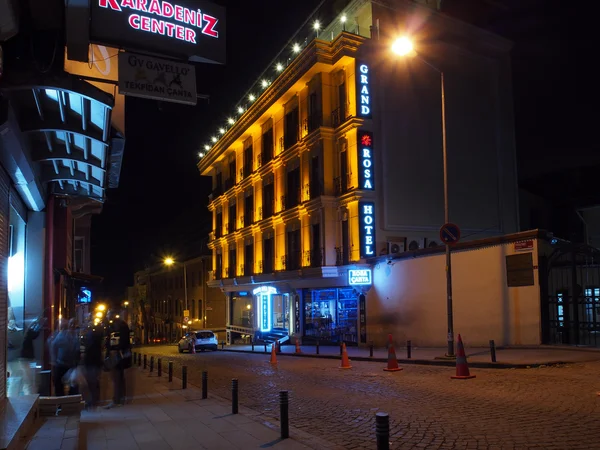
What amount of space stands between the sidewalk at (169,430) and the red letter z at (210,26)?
6.96 meters

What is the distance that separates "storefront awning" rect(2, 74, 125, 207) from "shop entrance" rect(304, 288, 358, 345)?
20206mm

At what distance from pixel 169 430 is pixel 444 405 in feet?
16.3

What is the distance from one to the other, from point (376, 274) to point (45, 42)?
2202 centimetres

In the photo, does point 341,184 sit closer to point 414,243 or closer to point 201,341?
point 414,243

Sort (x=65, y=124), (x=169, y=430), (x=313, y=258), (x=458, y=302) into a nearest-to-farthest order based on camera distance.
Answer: (x=169, y=430), (x=65, y=124), (x=458, y=302), (x=313, y=258)

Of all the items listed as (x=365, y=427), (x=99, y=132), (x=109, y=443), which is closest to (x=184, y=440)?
(x=109, y=443)

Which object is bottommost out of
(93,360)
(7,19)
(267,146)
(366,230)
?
(93,360)

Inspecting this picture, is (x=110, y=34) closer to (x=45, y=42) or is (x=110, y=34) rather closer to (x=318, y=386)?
(x=45, y=42)

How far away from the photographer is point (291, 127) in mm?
36344

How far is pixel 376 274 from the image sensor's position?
28.5 metres

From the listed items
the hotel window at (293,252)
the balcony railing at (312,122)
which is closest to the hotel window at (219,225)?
the hotel window at (293,252)

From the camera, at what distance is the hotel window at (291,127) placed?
35.4 m

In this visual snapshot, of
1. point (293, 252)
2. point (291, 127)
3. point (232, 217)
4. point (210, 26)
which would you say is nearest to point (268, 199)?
point (293, 252)

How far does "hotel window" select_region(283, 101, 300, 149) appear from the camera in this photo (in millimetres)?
35406
